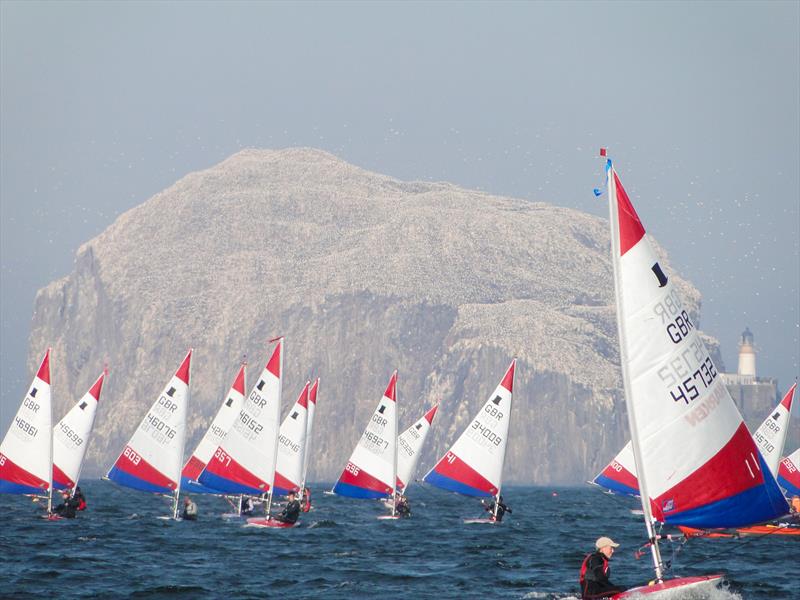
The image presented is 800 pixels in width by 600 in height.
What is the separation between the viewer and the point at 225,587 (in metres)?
33.8

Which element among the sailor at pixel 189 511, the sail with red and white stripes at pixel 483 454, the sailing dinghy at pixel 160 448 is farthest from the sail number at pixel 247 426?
the sail with red and white stripes at pixel 483 454

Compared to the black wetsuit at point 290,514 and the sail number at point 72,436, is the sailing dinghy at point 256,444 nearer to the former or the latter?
the black wetsuit at point 290,514

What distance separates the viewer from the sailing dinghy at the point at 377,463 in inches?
2485

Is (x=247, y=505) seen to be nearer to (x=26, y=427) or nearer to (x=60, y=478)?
(x=60, y=478)

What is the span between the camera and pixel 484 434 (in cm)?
6038

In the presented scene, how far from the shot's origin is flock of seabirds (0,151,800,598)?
2306 cm

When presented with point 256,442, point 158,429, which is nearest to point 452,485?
point 256,442

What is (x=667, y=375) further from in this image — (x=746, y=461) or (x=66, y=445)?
(x=66, y=445)

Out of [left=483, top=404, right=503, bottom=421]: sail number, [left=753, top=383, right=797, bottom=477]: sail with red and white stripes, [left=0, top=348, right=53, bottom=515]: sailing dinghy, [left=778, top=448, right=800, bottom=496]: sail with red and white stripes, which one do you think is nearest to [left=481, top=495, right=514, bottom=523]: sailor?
[left=483, top=404, right=503, bottom=421]: sail number

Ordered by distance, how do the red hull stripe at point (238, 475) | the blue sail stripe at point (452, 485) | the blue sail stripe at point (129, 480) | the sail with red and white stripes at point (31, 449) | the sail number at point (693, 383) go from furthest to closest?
the blue sail stripe at point (452, 485)
the blue sail stripe at point (129, 480)
the red hull stripe at point (238, 475)
the sail with red and white stripes at point (31, 449)
the sail number at point (693, 383)

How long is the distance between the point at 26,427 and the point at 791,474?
35.4 metres

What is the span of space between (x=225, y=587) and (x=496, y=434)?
27.5 meters

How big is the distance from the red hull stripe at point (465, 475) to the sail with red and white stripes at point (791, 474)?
595 inches

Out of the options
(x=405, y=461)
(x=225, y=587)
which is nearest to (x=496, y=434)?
(x=405, y=461)
